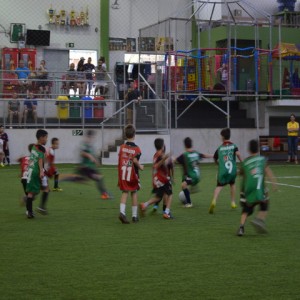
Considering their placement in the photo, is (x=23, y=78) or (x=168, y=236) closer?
(x=168, y=236)

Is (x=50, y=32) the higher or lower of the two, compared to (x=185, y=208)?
higher

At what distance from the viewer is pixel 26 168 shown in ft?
48.3

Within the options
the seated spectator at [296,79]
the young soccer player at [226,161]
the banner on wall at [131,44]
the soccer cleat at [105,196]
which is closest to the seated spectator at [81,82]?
the banner on wall at [131,44]

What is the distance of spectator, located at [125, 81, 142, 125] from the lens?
96.3ft

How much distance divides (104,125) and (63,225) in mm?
16916

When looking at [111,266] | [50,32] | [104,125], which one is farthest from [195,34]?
[111,266]

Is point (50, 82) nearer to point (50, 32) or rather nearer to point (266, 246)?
point (50, 32)

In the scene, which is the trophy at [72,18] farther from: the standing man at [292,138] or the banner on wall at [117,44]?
the standing man at [292,138]

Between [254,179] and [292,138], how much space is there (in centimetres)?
1984

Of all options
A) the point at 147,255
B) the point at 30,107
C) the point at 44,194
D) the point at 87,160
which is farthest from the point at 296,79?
the point at 147,255

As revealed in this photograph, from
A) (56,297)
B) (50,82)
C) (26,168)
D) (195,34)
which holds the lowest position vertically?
(56,297)

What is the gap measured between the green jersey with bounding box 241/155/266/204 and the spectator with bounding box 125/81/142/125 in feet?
57.8

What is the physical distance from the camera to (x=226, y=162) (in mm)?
15086

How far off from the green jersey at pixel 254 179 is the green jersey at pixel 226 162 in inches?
136
